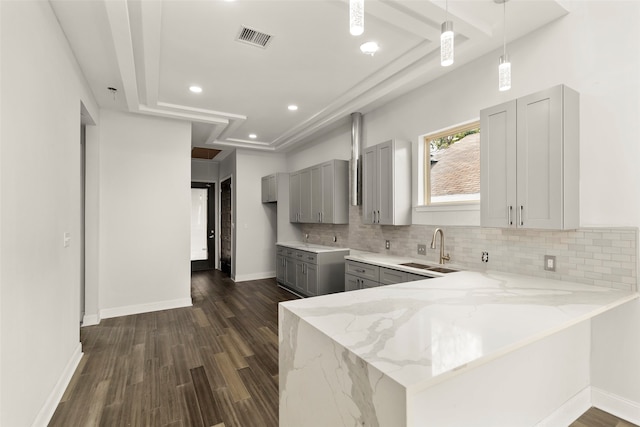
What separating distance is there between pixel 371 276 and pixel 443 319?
87.2 inches

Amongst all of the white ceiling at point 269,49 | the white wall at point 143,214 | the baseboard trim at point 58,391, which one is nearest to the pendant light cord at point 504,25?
the white ceiling at point 269,49

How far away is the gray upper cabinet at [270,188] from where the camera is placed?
21.3 feet

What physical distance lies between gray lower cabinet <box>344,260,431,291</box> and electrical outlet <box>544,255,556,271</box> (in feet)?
3.11

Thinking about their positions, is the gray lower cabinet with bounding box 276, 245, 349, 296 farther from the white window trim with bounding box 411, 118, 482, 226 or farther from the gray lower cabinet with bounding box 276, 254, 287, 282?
the white window trim with bounding box 411, 118, 482, 226

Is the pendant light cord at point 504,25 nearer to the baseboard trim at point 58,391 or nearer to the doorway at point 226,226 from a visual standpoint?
the baseboard trim at point 58,391

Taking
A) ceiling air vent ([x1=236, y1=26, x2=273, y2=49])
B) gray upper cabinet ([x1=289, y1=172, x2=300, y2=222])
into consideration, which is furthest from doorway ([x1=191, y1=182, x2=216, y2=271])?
ceiling air vent ([x1=236, y1=26, x2=273, y2=49])

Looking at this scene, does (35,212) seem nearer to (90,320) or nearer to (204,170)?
(90,320)

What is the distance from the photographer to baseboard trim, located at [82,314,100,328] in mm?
4020

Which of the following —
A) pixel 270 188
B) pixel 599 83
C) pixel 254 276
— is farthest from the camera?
pixel 254 276

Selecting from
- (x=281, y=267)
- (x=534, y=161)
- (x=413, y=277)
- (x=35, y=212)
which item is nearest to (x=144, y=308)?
(x=281, y=267)

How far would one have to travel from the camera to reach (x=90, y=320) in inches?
159

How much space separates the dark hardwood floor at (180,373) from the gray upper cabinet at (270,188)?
261 centimetres

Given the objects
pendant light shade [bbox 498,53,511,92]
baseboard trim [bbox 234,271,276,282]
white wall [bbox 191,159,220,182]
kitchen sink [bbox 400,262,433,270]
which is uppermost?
white wall [bbox 191,159,220,182]

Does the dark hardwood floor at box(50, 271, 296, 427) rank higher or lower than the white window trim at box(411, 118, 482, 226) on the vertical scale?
lower
